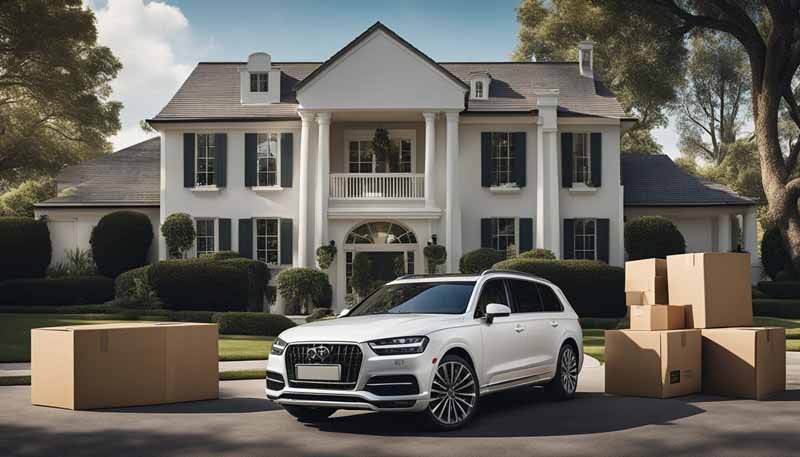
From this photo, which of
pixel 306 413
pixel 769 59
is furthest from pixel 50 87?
pixel 306 413

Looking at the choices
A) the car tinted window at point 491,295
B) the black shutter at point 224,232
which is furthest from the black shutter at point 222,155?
the car tinted window at point 491,295

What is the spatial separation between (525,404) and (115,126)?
39.6 m

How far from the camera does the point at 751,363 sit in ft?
41.7

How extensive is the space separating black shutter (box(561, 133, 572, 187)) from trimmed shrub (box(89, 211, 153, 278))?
48.4 ft

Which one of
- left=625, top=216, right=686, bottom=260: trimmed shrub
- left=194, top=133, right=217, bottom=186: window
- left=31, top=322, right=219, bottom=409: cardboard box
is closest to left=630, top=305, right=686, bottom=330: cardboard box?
left=31, top=322, right=219, bottom=409: cardboard box

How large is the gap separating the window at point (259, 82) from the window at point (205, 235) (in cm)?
515

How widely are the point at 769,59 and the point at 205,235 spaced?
21178mm

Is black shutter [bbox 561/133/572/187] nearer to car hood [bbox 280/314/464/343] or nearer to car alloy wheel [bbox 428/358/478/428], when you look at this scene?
car hood [bbox 280/314/464/343]

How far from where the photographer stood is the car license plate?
9766mm

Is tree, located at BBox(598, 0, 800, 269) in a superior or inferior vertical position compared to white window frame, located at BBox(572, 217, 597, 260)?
superior

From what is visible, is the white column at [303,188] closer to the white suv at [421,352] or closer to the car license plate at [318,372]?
the white suv at [421,352]

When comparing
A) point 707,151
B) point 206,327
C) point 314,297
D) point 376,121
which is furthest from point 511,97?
point 707,151

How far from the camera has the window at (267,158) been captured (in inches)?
1336

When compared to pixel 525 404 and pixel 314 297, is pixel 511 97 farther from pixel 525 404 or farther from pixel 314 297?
pixel 525 404
